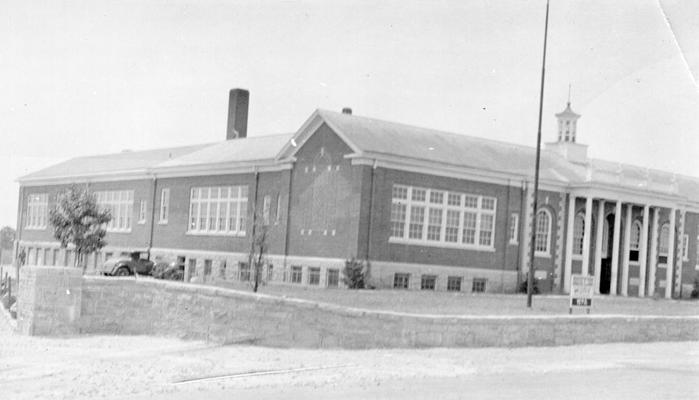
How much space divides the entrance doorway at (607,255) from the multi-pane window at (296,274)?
14.9m

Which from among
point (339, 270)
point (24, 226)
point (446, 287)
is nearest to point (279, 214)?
point (339, 270)

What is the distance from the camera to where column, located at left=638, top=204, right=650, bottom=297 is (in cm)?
4328

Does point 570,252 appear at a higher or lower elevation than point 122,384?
higher

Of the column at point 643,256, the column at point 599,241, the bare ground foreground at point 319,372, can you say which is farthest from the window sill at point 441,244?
the bare ground foreground at point 319,372

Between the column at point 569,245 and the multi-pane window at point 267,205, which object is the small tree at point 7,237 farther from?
the column at point 569,245

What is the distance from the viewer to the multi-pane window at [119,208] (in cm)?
5253

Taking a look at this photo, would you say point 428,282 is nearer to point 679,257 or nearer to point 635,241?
point 635,241

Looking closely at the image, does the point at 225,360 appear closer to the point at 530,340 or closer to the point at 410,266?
the point at 530,340

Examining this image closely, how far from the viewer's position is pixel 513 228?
39.8m

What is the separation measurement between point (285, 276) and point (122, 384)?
78.9 ft

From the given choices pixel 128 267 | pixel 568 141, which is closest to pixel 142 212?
pixel 128 267

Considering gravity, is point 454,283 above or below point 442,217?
below

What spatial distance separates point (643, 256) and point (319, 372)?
31.5 meters

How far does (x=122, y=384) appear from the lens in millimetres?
14594
